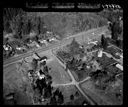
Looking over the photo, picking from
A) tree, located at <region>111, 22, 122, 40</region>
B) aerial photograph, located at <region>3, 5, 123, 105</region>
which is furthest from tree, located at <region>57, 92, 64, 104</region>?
tree, located at <region>111, 22, 122, 40</region>

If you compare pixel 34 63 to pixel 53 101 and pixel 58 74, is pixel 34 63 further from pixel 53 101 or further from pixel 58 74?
pixel 53 101

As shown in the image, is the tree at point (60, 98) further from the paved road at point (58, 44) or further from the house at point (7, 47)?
the house at point (7, 47)

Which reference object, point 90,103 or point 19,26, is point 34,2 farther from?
point 90,103

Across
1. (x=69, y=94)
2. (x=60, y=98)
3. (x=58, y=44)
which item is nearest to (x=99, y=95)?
(x=69, y=94)

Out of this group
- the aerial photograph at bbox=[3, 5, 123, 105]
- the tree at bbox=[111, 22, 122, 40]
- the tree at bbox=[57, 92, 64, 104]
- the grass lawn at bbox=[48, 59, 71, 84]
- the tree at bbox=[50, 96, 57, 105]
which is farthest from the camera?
the tree at bbox=[111, 22, 122, 40]

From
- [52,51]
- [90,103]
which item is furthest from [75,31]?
[90,103]

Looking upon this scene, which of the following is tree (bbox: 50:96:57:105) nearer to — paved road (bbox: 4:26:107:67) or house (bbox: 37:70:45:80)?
house (bbox: 37:70:45:80)

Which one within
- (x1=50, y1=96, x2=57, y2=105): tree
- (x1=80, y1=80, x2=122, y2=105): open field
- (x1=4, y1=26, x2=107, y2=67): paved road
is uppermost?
(x1=4, y1=26, x2=107, y2=67): paved road
